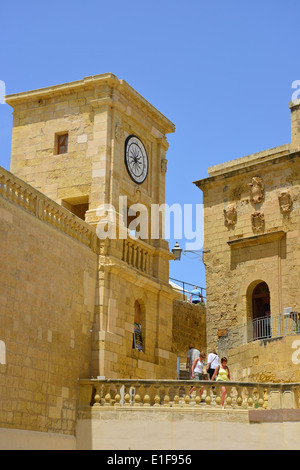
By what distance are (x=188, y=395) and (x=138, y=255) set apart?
20.1ft

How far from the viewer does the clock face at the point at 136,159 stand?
22.2m

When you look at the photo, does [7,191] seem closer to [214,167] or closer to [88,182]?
[88,182]

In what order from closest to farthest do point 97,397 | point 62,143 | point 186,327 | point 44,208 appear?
point 44,208 < point 97,397 < point 62,143 < point 186,327

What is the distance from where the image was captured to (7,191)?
53.2 ft

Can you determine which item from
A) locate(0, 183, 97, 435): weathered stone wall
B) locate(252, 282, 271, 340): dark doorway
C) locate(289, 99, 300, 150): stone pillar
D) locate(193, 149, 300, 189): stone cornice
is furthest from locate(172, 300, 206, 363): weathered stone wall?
locate(289, 99, 300, 150): stone pillar

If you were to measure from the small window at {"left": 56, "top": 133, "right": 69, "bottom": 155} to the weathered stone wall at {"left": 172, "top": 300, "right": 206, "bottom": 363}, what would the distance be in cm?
732

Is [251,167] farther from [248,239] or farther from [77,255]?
[77,255]

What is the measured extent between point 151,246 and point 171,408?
6723 mm

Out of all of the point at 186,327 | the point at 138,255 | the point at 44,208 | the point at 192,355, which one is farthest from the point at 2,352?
the point at 186,327

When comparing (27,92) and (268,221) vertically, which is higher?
(27,92)

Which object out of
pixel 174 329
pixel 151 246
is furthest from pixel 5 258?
pixel 174 329

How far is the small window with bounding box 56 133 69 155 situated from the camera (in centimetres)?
2212

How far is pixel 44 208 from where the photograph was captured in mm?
17766

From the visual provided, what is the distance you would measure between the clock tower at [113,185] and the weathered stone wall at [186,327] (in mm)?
3468
